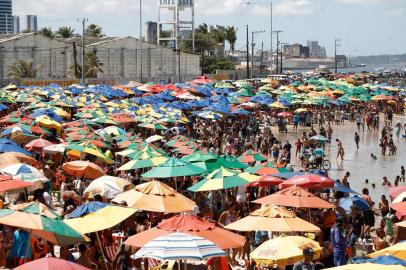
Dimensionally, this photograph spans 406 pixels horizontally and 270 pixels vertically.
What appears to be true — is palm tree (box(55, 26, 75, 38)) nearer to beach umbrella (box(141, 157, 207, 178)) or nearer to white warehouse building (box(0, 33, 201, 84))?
white warehouse building (box(0, 33, 201, 84))

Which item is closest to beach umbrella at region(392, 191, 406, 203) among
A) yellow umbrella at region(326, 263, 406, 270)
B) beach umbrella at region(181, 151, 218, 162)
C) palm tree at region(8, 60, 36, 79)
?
beach umbrella at region(181, 151, 218, 162)

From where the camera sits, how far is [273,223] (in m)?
11.6

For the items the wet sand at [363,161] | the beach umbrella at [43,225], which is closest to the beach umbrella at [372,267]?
the beach umbrella at [43,225]

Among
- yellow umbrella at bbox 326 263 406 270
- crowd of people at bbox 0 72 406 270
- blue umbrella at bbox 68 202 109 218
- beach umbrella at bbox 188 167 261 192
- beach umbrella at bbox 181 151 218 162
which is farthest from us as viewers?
beach umbrella at bbox 181 151 218 162

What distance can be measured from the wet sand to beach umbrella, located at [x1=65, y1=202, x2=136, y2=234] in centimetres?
1371

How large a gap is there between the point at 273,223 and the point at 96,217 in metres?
2.75

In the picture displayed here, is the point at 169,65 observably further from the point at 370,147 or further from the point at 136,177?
the point at 136,177

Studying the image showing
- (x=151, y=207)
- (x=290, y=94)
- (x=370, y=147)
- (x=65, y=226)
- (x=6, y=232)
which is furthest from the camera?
(x=290, y=94)

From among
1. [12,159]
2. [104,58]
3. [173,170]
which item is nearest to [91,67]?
[104,58]

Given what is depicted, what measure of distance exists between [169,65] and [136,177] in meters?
63.1

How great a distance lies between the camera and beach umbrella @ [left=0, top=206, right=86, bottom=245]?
9.66m

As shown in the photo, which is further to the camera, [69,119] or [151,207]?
[69,119]

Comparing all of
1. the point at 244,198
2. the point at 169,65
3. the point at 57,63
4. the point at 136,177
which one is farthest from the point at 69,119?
the point at 169,65

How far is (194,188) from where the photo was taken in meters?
15.5
